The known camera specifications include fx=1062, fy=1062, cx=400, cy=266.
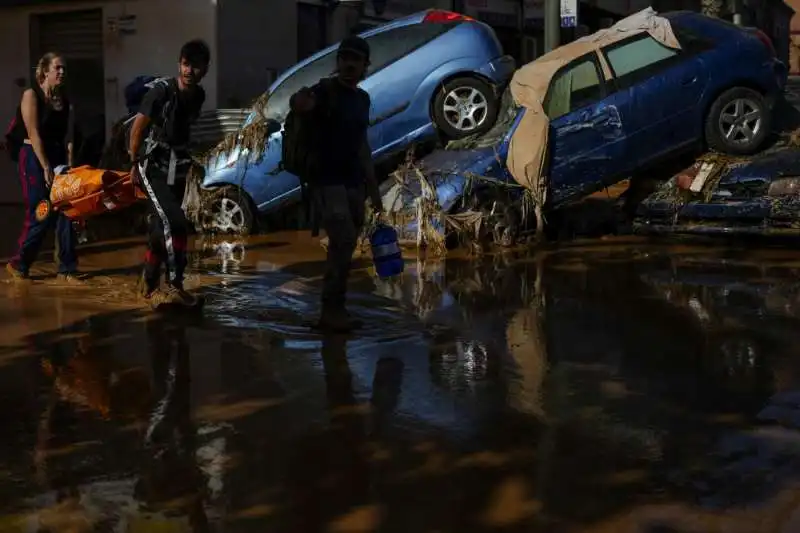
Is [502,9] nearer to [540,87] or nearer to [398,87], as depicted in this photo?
[398,87]

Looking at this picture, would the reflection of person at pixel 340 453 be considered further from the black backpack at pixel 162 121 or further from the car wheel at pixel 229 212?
the car wheel at pixel 229 212

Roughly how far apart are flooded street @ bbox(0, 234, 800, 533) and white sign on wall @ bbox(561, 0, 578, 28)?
16.6ft

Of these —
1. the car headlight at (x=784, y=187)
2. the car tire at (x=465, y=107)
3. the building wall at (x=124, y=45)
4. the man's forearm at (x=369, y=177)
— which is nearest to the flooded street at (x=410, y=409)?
the man's forearm at (x=369, y=177)

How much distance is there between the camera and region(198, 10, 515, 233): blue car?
1124cm

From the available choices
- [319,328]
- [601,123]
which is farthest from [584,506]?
[601,123]

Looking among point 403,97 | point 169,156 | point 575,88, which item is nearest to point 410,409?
point 169,156

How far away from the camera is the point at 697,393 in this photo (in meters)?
5.34

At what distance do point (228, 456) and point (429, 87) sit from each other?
747cm

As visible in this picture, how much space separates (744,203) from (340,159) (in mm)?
5113

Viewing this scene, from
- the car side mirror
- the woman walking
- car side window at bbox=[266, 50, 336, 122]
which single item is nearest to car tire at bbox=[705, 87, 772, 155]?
car side window at bbox=[266, 50, 336, 122]

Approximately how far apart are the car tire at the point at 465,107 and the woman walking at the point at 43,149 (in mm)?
4254

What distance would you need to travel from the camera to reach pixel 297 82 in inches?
456

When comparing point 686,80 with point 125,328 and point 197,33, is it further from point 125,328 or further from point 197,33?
point 197,33

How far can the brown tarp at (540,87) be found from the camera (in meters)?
10.2
